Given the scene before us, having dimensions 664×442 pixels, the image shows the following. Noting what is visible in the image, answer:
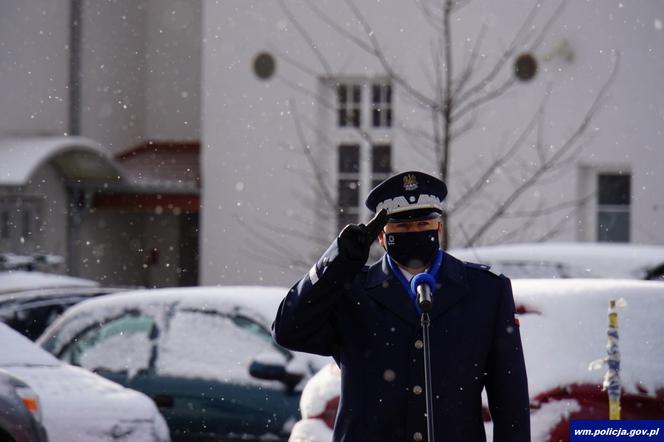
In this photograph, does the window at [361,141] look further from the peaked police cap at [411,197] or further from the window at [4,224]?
the peaked police cap at [411,197]

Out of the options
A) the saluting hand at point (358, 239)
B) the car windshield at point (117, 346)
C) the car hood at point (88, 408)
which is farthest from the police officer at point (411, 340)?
the car windshield at point (117, 346)

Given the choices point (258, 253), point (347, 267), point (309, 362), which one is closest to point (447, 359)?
point (347, 267)

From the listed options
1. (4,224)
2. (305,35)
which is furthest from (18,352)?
(4,224)

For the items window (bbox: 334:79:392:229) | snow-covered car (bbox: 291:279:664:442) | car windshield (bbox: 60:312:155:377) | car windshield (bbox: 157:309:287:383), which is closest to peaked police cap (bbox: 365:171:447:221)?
snow-covered car (bbox: 291:279:664:442)

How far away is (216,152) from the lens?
18734mm

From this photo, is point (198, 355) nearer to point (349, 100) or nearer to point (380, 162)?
point (380, 162)

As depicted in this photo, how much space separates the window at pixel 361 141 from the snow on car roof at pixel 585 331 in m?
12.3

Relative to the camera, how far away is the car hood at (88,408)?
261 inches

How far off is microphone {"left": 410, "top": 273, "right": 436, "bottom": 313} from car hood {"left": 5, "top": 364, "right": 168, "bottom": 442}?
11.7 ft

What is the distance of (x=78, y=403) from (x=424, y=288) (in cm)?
377

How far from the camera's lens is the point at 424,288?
3523mm

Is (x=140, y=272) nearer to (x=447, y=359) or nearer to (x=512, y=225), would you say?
(x=512, y=225)

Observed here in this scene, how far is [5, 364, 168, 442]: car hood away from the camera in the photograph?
664 centimetres

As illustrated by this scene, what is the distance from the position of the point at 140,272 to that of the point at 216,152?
439 cm
